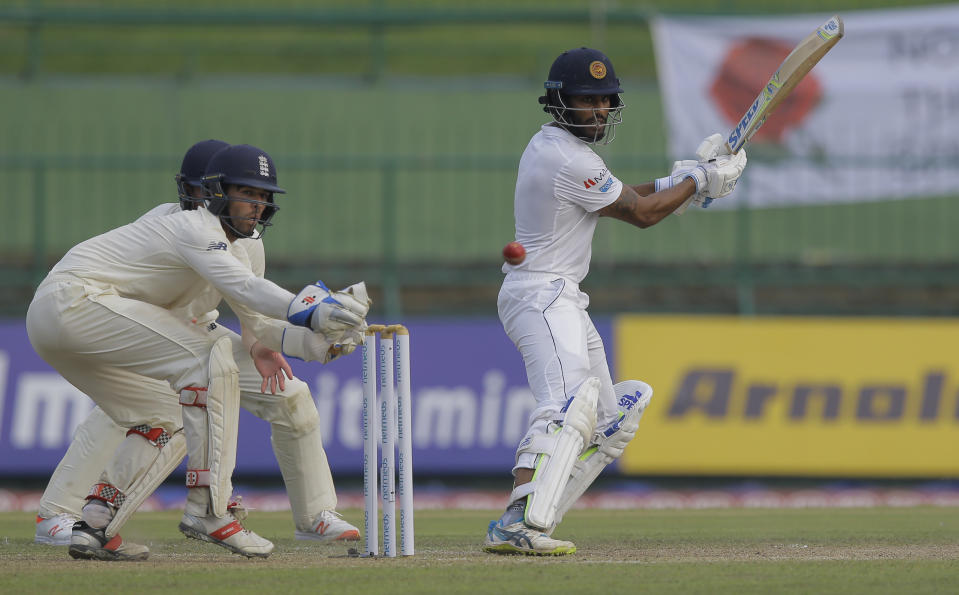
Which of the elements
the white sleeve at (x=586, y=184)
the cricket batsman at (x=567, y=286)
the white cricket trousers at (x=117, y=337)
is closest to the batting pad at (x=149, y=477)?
the white cricket trousers at (x=117, y=337)

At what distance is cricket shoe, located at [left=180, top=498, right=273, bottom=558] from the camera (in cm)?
538

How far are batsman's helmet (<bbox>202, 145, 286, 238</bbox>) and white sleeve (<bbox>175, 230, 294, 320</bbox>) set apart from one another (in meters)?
0.25

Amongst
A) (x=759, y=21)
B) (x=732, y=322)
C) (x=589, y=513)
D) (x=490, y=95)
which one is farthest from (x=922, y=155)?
(x=589, y=513)

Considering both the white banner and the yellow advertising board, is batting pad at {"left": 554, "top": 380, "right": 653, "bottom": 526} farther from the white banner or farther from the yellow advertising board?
the white banner

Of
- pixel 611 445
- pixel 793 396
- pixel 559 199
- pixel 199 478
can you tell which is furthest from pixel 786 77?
pixel 793 396

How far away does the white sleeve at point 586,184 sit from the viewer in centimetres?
589

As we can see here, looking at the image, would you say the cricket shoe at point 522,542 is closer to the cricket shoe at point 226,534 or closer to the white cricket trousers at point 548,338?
the white cricket trousers at point 548,338

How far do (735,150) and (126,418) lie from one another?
9.45 feet

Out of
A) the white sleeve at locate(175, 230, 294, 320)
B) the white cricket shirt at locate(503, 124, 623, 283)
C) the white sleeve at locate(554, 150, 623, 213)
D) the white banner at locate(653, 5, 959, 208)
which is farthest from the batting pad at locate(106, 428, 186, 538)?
the white banner at locate(653, 5, 959, 208)

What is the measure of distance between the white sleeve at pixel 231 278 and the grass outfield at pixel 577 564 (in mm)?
959

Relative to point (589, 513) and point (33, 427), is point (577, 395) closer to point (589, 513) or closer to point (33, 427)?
point (589, 513)

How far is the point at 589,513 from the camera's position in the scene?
339 inches

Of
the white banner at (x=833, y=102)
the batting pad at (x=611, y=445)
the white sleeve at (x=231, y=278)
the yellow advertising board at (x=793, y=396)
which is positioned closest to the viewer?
the white sleeve at (x=231, y=278)

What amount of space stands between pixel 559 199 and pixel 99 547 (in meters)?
2.29
